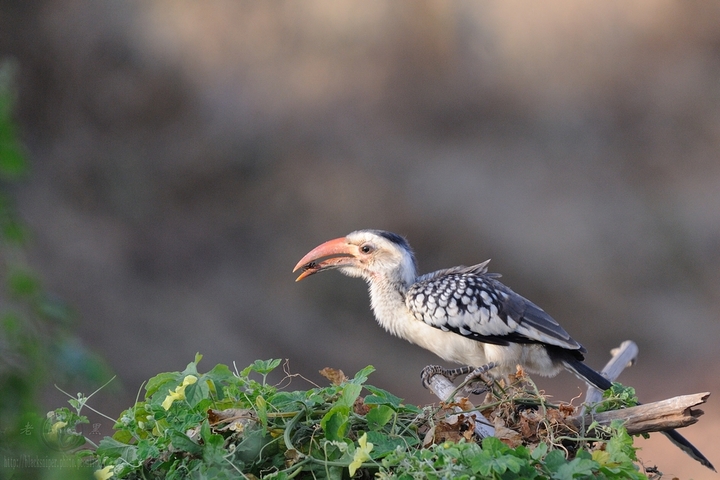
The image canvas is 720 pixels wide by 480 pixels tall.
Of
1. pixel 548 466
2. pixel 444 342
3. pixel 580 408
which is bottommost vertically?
pixel 548 466

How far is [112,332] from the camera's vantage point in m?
3.87

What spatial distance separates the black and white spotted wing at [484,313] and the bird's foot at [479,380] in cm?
8

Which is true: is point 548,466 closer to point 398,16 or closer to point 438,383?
point 438,383

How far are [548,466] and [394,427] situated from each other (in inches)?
8.7

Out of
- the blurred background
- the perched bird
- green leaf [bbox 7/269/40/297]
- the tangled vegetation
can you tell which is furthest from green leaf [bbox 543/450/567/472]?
the blurred background

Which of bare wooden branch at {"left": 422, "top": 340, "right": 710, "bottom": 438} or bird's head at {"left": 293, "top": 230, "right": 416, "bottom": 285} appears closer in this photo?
bare wooden branch at {"left": 422, "top": 340, "right": 710, "bottom": 438}

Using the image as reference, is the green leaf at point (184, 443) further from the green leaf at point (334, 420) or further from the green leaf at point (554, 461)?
the green leaf at point (554, 461)

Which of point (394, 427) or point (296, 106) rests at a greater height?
point (296, 106)

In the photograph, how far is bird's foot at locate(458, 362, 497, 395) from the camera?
129cm

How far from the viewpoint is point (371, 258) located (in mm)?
2119

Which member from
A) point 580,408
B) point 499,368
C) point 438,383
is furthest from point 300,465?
point 499,368

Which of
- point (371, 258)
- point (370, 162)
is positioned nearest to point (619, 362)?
point (371, 258)

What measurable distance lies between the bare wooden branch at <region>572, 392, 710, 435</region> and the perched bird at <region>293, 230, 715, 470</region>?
0.58 metres

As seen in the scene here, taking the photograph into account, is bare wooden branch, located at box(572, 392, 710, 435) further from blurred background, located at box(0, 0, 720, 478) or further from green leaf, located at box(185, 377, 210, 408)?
blurred background, located at box(0, 0, 720, 478)
